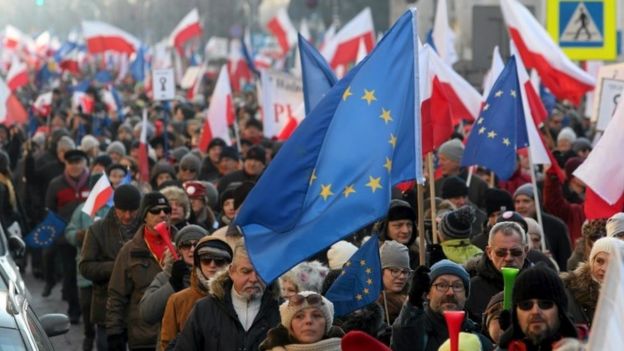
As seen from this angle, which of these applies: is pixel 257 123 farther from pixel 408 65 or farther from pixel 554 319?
pixel 554 319

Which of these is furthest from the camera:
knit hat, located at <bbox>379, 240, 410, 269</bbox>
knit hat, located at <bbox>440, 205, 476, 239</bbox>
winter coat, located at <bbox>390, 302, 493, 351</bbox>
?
knit hat, located at <bbox>440, 205, 476, 239</bbox>

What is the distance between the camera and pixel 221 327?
907 cm

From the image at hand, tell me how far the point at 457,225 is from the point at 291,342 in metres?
3.27

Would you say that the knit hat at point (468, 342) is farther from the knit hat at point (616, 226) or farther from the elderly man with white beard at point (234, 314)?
the knit hat at point (616, 226)

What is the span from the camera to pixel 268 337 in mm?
8305

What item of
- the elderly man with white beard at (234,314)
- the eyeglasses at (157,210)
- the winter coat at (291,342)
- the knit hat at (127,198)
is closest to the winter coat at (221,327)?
the elderly man with white beard at (234,314)

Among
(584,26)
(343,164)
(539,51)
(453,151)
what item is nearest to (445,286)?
(343,164)

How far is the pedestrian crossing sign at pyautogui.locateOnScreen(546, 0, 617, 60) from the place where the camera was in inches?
759

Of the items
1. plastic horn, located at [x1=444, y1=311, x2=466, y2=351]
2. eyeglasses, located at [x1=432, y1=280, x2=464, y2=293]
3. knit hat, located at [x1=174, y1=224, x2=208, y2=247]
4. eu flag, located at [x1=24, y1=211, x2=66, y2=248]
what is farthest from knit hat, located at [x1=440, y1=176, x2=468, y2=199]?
plastic horn, located at [x1=444, y1=311, x2=466, y2=351]

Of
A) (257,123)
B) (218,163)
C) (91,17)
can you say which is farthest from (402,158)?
(91,17)

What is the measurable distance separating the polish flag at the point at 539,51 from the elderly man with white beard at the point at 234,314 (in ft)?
32.0

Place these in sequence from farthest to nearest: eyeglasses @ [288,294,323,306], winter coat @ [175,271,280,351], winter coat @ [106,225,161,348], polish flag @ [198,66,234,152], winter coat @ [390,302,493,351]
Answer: polish flag @ [198,66,234,152] < winter coat @ [106,225,161,348] < winter coat @ [175,271,280,351] < winter coat @ [390,302,493,351] < eyeglasses @ [288,294,323,306]

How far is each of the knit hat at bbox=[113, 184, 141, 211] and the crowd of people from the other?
0.04ft

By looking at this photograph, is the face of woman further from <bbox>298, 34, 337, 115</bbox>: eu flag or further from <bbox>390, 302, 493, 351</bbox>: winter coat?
<bbox>298, 34, 337, 115</bbox>: eu flag
